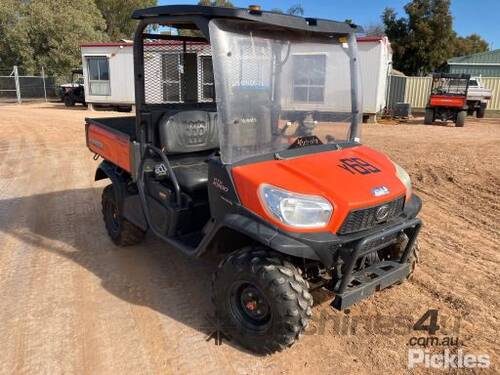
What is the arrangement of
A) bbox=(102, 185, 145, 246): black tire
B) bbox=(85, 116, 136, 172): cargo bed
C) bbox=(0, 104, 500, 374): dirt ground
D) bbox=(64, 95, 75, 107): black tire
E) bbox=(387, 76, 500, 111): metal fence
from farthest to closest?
bbox=(64, 95, 75, 107): black tire → bbox=(387, 76, 500, 111): metal fence → bbox=(102, 185, 145, 246): black tire → bbox=(85, 116, 136, 172): cargo bed → bbox=(0, 104, 500, 374): dirt ground

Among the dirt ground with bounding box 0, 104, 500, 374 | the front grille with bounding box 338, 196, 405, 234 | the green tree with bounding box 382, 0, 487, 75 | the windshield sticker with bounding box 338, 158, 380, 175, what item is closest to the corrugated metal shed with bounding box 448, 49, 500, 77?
the green tree with bounding box 382, 0, 487, 75

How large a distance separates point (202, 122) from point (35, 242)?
230 cm

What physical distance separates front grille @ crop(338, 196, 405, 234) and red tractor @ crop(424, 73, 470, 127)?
15106 millimetres

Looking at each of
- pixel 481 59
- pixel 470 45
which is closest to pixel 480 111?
pixel 481 59

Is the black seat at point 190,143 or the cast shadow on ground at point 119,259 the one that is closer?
the cast shadow on ground at point 119,259

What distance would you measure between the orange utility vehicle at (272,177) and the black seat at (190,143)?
11 millimetres

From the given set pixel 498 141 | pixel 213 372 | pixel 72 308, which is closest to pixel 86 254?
pixel 72 308

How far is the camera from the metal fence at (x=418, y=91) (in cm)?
2214

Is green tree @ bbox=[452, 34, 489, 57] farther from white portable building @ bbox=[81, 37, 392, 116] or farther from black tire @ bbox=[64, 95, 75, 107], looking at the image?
black tire @ bbox=[64, 95, 75, 107]

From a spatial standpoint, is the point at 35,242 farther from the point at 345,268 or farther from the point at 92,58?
the point at 92,58

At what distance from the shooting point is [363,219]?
2.88 m

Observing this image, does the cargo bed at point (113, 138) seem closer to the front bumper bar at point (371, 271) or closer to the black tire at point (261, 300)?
the black tire at point (261, 300)

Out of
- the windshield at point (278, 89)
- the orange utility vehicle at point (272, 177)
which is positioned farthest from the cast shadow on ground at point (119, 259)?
the windshield at point (278, 89)

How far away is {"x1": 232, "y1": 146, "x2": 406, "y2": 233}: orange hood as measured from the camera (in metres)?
2.77
